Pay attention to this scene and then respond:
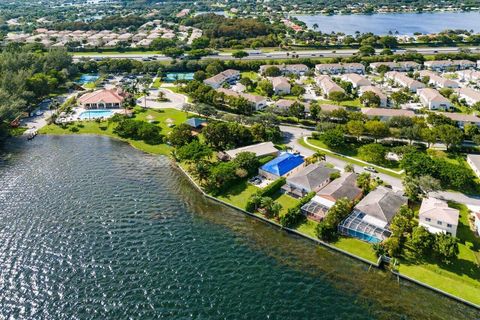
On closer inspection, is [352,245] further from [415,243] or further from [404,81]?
[404,81]

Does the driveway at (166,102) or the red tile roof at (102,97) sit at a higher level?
the red tile roof at (102,97)

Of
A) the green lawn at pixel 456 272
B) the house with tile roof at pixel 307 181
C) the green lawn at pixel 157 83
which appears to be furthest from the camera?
the green lawn at pixel 157 83

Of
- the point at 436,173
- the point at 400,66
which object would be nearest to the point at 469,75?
the point at 400,66

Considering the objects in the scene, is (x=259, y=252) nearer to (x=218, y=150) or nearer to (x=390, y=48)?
(x=218, y=150)

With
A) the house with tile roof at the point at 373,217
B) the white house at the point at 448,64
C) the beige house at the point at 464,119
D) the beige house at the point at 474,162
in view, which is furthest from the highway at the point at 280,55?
the house with tile roof at the point at 373,217

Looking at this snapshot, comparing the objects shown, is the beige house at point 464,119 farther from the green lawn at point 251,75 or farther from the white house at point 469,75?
the green lawn at point 251,75

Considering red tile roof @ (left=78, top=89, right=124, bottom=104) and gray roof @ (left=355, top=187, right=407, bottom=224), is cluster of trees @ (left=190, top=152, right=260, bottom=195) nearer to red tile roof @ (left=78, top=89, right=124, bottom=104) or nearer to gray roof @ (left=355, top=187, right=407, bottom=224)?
gray roof @ (left=355, top=187, right=407, bottom=224)

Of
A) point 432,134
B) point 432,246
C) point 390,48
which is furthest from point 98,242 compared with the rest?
point 390,48
